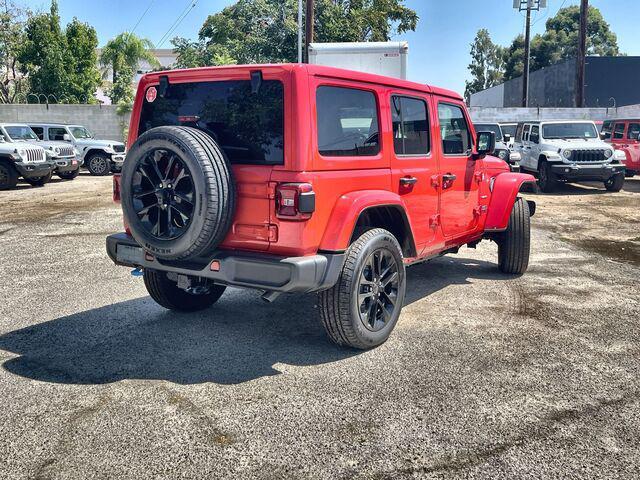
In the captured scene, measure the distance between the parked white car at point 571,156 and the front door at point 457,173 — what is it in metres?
10.1

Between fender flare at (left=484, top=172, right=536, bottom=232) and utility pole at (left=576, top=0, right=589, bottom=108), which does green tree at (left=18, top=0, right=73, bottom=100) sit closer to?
utility pole at (left=576, top=0, right=589, bottom=108)

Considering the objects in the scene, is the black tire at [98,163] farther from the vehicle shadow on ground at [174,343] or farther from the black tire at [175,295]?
the black tire at [175,295]

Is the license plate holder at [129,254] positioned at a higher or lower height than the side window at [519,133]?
lower

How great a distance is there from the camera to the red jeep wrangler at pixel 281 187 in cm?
385

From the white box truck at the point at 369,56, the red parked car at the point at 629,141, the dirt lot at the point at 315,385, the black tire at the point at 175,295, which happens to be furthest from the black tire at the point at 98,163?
the black tire at the point at 175,295

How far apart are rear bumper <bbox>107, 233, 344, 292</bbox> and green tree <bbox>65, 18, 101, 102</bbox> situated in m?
34.9

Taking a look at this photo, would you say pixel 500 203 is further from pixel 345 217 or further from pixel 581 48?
pixel 581 48

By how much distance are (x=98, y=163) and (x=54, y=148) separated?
9.67 feet

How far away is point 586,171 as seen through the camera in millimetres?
15031

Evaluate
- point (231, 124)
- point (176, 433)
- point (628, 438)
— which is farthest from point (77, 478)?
point (628, 438)

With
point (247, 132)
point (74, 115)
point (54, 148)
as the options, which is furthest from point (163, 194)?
point (74, 115)

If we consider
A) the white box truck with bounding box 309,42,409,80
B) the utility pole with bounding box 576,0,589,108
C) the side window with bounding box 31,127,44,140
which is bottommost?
the side window with bounding box 31,127,44,140

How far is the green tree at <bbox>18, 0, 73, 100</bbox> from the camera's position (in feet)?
110

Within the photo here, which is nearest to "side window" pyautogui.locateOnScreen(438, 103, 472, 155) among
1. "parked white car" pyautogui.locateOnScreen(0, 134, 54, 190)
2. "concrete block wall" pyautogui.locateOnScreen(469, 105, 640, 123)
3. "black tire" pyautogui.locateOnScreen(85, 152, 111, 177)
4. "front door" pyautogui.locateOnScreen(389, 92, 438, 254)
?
"front door" pyautogui.locateOnScreen(389, 92, 438, 254)
